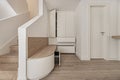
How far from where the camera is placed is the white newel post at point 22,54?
2.94 meters

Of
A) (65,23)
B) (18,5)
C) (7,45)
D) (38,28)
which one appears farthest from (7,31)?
(65,23)

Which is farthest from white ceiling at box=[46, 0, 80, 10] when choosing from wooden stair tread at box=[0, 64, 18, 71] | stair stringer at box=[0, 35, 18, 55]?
wooden stair tread at box=[0, 64, 18, 71]

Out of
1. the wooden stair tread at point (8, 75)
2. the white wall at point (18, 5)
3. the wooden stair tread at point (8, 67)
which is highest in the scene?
the white wall at point (18, 5)

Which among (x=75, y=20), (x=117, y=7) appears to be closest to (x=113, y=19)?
(x=117, y=7)

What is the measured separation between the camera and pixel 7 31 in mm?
4113

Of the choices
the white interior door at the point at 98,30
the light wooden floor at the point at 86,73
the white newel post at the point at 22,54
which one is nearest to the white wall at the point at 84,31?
the white interior door at the point at 98,30

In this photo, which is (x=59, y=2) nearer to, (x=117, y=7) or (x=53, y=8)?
(x=53, y=8)

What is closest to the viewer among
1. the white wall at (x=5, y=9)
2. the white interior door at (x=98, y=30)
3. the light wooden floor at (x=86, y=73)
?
the light wooden floor at (x=86, y=73)

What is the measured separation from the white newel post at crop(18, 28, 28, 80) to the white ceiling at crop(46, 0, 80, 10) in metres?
2.78

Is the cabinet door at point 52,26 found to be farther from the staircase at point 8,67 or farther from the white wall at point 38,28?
the staircase at point 8,67

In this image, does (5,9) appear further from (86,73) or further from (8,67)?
(86,73)

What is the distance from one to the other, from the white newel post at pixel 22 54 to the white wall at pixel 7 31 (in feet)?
3.50

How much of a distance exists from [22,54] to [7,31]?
1476 mm

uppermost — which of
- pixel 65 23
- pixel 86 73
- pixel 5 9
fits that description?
pixel 5 9
